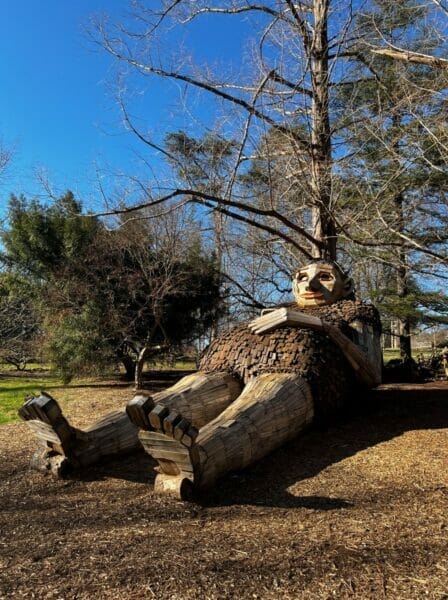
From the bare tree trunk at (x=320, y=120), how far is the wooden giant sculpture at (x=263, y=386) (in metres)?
1.31

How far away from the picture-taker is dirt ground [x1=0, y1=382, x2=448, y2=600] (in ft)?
6.89

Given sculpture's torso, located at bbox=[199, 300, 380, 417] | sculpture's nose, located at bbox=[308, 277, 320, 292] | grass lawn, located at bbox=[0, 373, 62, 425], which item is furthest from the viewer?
grass lawn, located at bbox=[0, 373, 62, 425]

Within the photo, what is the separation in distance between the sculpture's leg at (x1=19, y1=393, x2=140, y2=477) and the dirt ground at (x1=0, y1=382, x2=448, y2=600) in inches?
4.5

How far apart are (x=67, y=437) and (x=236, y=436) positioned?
1166 millimetres

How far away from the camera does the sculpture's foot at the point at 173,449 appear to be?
2.92m

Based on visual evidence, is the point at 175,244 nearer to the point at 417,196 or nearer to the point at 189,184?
the point at 189,184

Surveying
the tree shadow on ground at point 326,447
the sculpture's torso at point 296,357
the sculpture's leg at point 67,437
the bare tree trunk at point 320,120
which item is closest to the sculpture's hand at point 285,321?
the sculpture's torso at point 296,357

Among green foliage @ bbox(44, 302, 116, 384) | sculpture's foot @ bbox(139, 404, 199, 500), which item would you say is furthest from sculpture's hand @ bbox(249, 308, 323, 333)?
green foliage @ bbox(44, 302, 116, 384)

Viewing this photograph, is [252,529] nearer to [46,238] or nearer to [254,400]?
[254,400]

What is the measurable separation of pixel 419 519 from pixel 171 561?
4.58ft

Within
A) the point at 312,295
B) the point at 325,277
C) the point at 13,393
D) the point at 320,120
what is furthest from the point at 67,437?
the point at 13,393

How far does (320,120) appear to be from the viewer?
22.9 feet

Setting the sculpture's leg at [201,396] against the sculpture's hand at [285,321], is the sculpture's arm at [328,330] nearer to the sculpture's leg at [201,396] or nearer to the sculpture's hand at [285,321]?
the sculpture's hand at [285,321]

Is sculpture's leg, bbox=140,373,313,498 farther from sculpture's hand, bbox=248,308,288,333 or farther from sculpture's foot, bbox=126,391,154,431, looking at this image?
sculpture's hand, bbox=248,308,288,333
